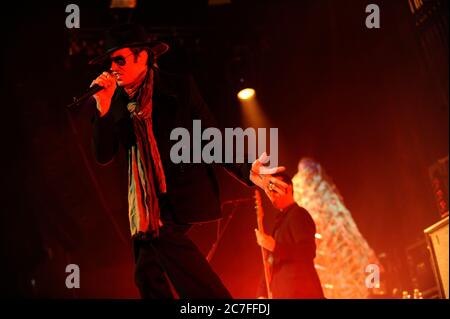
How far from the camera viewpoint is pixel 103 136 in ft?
7.06

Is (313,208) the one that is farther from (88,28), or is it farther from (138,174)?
(138,174)

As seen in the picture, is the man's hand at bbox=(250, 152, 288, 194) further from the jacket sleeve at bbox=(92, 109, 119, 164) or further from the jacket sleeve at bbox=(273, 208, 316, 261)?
the jacket sleeve at bbox=(273, 208, 316, 261)

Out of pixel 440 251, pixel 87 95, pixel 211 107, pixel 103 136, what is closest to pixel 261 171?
pixel 103 136

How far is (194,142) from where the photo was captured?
235 centimetres

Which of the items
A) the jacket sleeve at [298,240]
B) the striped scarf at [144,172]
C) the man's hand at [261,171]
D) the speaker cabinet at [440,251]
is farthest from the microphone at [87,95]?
the speaker cabinet at [440,251]

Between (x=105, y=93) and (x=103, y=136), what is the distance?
175 mm

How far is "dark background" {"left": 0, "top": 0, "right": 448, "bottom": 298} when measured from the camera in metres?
5.16

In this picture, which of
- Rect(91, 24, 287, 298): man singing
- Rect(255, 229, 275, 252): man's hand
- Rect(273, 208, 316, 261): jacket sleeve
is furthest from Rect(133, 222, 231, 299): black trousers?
Rect(255, 229, 275, 252): man's hand

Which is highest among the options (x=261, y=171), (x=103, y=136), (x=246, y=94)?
(x=246, y=94)

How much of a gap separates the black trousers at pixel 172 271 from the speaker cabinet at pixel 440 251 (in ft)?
10.4

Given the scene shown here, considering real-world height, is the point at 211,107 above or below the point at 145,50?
above

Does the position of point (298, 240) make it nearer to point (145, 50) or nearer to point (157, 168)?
point (157, 168)

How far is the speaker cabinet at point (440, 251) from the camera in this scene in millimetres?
4621

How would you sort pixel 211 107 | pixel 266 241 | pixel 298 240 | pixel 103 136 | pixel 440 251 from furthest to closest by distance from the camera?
pixel 211 107 → pixel 440 251 → pixel 266 241 → pixel 298 240 → pixel 103 136
